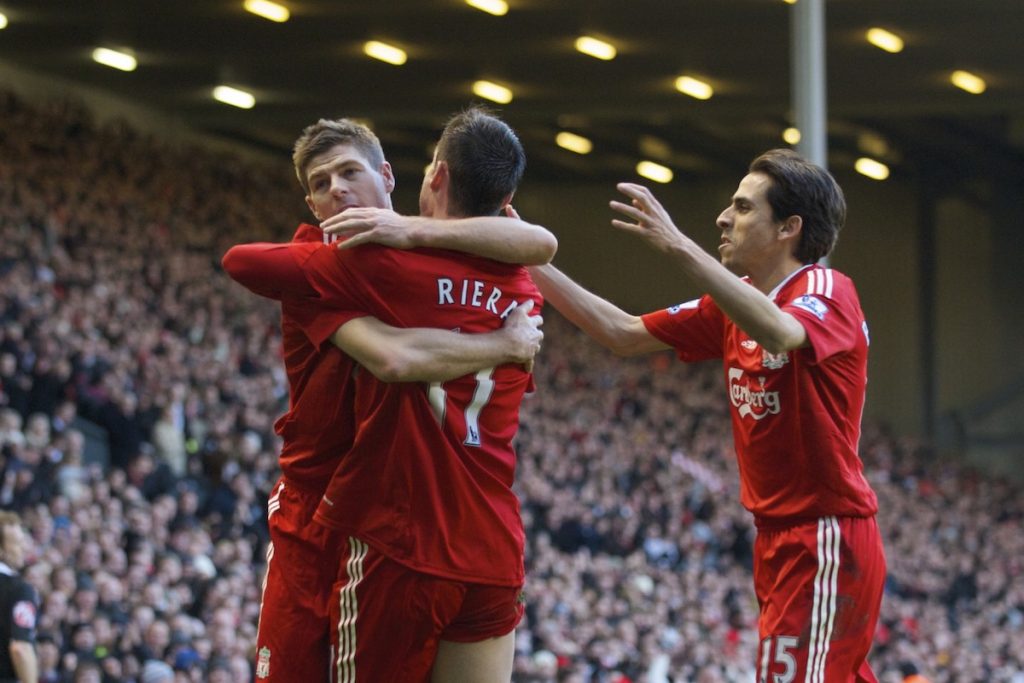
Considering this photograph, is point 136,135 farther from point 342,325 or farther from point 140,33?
point 342,325

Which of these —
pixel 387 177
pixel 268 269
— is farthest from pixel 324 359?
pixel 387 177

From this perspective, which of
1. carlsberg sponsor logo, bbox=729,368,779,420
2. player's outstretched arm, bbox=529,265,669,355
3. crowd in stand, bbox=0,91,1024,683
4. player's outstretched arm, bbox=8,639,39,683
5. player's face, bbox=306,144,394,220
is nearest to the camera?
player's face, bbox=306,144,394,220

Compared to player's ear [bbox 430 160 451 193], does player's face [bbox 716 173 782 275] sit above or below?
above

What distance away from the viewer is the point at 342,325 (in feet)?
15.1

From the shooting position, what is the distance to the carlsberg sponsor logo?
550cm

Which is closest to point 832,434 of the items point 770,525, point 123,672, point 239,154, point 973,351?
point 770,525

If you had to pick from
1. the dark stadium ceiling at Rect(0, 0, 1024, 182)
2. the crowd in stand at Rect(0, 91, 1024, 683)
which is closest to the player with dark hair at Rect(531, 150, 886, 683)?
the crowd in stand at Rect(0, 91, 1024, 683)

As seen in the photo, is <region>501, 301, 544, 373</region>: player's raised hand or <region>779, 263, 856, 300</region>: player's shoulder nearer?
<region>501, 301, 544, 373</region>: player's raised hand

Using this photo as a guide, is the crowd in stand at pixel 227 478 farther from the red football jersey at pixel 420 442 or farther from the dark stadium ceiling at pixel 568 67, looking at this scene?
the red football jersey at pixel 420 442

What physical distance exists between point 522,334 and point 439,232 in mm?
384

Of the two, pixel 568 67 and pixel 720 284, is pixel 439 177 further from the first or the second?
pixel 568 67

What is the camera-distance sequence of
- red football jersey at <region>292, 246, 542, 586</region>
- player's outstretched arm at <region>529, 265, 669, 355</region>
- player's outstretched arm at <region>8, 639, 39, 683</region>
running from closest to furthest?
1. red football jersey at <region>292, 246, 542, 586</region>
2. player's outstretched arm at <region>529, 265, 669, 355</region>
3. player's outstretched arm at <region>8, 639, 39, 683</region>

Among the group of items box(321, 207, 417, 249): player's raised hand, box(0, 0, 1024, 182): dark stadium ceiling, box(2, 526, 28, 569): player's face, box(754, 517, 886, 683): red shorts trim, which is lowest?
box(2, 526, 28, 569): player's face

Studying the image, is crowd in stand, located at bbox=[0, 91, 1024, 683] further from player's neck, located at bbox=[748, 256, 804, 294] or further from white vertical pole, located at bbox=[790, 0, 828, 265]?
player's neck, located at bbox=[748, 256, 804, 294]
